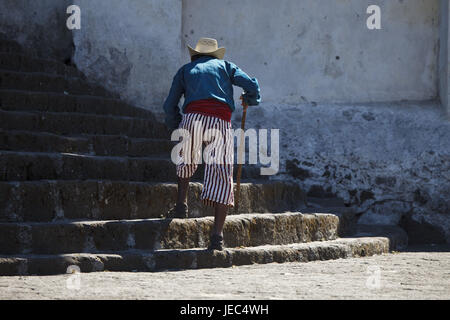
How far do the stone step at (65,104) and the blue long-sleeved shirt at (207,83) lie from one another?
1.69 metres

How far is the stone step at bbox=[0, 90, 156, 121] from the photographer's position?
705 cm

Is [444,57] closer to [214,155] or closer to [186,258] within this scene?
[214,155]

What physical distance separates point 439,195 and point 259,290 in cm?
423

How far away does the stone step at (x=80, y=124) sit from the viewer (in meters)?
6.67

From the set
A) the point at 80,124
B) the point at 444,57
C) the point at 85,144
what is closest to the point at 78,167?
the point at 85,144

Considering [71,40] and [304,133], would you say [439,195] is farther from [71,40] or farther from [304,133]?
[71,40]

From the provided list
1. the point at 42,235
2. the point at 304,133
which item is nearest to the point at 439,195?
Result: the point at 304,133

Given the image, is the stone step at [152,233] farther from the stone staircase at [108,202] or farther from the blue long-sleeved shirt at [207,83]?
the blue long-sleeved shirt at [207,83]

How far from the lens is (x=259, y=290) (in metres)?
4.46

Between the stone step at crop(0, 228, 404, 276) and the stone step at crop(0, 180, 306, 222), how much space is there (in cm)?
51

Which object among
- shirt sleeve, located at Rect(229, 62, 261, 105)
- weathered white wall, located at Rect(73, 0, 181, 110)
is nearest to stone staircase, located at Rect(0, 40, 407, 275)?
weathered white wall, located at Rect(73, 0, 181, 110)

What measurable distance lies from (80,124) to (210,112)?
189 centimetres

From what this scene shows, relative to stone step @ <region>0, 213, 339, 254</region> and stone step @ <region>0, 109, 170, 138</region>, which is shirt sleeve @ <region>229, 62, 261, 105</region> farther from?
stone step @ <region>0, 109, 170, 138</region>

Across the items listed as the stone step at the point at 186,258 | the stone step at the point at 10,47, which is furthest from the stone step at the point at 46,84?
the stone step at the point at 186,258
